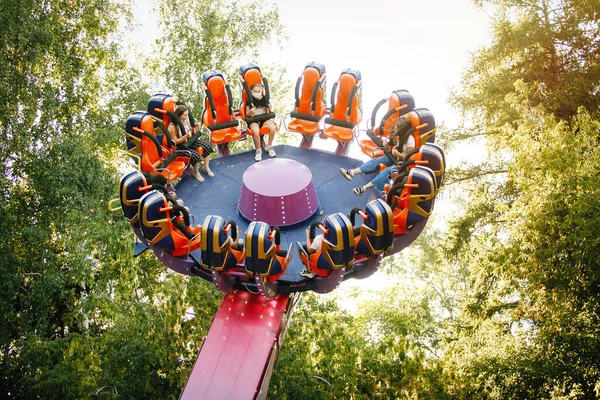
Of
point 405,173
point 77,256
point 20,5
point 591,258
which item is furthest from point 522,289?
point 20,5

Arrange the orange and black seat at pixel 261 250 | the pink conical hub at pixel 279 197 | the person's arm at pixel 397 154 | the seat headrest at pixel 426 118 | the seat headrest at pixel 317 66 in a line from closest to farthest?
the orange and black seat at pixel 261 250 < the pink conical hub at pixel 279 197 < the seat headrest at pixel 426 118 < the person's arm at pixel 397 154 < the seat headrest at pixel 317 66

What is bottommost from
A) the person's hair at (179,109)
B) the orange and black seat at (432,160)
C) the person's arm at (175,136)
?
the person's arm at (175,136)

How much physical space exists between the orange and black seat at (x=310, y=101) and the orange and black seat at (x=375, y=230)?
14.1ft

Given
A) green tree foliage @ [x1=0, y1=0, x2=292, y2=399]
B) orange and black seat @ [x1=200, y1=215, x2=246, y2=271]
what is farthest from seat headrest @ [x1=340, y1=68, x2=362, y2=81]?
green tree foliage @ [x1=0, y1=0, x2=292, y2=399]

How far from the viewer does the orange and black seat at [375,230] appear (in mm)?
10922

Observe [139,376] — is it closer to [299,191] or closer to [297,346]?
[297,346]

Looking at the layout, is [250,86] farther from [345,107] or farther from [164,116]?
[345,107]

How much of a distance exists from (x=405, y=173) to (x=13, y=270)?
1256 cm

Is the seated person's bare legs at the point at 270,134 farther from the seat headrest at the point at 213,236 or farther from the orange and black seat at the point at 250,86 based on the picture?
the seat headrest at the point at 213,236

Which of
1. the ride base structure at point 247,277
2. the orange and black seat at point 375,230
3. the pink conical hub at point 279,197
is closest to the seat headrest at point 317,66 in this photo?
the ride base structure at point 247,277

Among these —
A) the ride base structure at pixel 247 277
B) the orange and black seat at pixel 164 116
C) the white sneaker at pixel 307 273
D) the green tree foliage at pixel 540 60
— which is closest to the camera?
the ride base structure at pixel 247 277

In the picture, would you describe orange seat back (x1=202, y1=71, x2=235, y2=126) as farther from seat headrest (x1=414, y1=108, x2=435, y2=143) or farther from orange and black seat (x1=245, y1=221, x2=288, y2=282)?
orange and black seat (x1=245, y1=221, x2=288, y2=282)

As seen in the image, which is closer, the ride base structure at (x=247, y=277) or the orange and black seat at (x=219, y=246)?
the orange and black seat at (x=219, y=246)

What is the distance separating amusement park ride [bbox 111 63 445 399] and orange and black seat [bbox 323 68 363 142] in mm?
21
